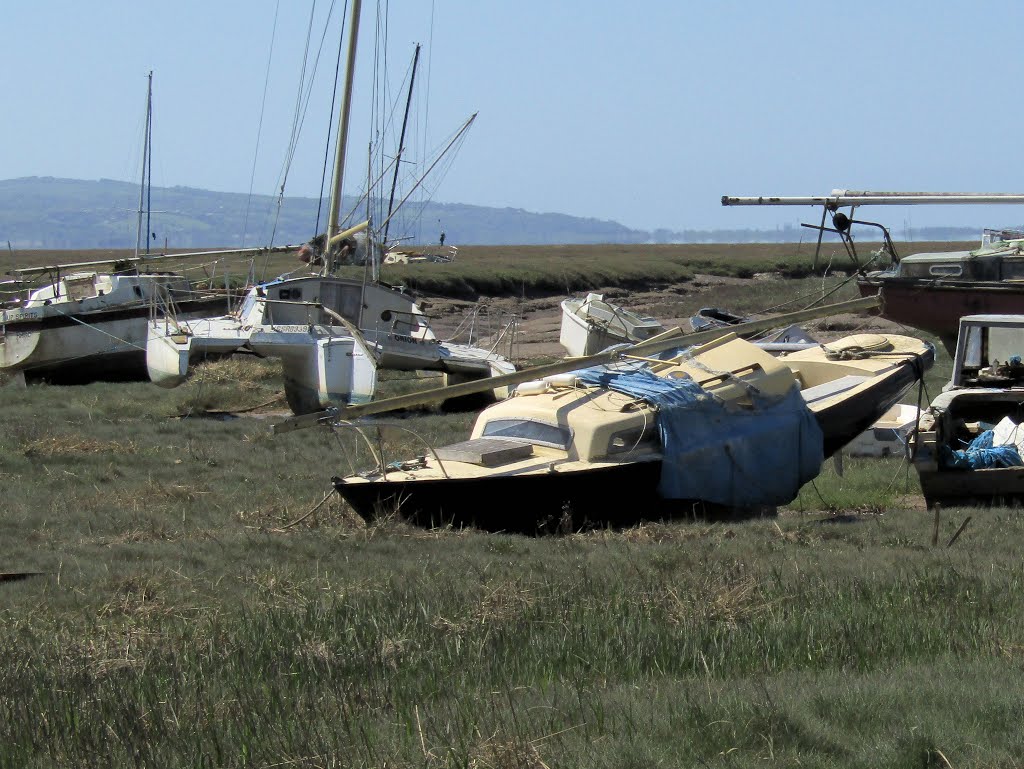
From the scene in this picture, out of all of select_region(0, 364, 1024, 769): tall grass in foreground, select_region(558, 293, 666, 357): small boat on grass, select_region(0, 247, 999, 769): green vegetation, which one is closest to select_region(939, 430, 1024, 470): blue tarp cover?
select_region(0, 247, 999, 769): green vegetation

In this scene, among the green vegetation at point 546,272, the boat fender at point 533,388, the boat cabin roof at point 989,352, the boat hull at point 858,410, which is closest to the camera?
the boat fender at point 533,388

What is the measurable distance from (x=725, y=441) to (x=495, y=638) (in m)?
6.82

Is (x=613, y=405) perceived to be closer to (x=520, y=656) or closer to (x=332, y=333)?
(x=520, y=656)

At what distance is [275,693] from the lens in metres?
6.53

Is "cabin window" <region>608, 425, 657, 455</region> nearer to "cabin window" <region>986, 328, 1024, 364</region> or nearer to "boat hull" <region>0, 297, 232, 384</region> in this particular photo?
"cabin window" <region>986, 328, 1024, 364</region>

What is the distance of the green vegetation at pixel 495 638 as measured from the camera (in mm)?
5691

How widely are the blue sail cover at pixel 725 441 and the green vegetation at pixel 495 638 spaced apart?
48cm

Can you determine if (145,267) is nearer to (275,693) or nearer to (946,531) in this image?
(946,531)

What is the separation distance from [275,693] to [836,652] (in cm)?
319

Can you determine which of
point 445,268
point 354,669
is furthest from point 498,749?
point 445,268

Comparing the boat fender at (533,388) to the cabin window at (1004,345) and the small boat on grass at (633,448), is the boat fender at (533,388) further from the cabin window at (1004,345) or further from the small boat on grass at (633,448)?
the cabin window at (1004,345)

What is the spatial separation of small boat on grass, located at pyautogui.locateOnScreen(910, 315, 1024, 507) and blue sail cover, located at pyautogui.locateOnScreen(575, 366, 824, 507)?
4.92 ft

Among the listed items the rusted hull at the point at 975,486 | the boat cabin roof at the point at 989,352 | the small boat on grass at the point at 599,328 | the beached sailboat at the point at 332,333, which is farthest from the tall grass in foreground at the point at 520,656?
the small boat on grass at the point at 599,328

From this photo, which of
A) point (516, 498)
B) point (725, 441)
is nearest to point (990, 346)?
point (725, 441)
